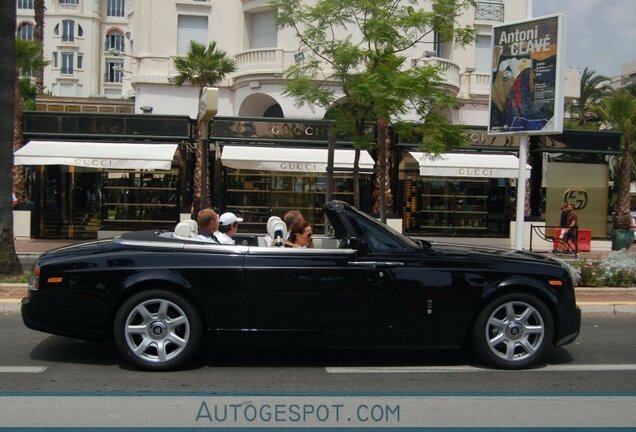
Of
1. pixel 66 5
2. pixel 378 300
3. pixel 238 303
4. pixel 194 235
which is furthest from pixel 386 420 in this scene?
pixel 66 5

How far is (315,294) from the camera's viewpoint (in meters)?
5.92

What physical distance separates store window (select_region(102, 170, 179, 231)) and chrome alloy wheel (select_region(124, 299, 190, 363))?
16386 mm

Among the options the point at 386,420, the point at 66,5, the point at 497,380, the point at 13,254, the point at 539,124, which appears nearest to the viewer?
the point at 386,420

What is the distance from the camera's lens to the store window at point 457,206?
22.5 metres

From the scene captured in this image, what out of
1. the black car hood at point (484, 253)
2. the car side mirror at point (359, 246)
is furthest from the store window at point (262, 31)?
the car side mirror at point (359, 246)

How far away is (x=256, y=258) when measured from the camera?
19.6 ft

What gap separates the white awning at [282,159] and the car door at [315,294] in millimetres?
13703

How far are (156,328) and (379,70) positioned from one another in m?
7.18

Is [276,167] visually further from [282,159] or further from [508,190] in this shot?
[508,190]

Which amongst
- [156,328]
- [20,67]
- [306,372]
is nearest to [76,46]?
[20,67]

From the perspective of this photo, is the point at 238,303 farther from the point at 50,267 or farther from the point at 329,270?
the point at 50,267

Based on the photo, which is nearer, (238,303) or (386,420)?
(386,420)

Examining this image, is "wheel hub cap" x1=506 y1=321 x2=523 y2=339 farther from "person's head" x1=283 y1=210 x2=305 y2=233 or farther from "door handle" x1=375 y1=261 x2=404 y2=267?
"person's head" x1=283 y1=210 x2=305 y2=233

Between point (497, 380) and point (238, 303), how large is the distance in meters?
2.43
